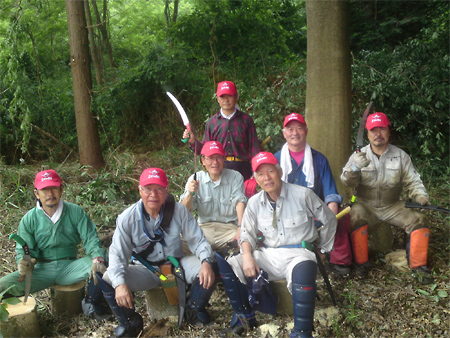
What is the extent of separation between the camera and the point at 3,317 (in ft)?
10.1

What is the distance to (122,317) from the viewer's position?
124 inches

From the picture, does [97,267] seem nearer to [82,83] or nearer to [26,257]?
[26,257]

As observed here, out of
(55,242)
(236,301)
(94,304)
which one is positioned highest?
(55,242)

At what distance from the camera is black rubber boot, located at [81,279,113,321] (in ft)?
11.4

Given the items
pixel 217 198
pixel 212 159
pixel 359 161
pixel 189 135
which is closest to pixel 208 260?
pixel 217 198

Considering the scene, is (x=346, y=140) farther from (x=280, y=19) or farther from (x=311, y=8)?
(x=280, y=19)

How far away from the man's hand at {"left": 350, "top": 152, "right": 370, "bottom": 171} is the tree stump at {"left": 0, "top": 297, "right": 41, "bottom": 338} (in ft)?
11.0

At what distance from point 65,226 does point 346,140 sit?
365 cm

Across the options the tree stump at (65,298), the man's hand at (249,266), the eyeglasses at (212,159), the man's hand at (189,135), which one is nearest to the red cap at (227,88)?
the man's hand at (189,135)

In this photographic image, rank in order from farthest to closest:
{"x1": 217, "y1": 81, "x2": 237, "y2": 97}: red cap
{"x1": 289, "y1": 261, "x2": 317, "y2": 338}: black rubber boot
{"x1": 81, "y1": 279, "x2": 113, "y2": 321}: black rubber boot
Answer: {"x1": 217, "y1": 81, "x2": 237, "y2": 97}: red cap, {"x1": 81, "y1": 279, "x2": 113, "y2": 321}: black rubber boot, {"x1": 289, "y1": 261, "x2": 317, "y2": 338}: black rubber boot

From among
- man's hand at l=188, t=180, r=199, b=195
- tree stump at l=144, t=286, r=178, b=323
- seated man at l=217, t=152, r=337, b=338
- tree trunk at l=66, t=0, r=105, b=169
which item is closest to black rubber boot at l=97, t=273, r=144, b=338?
tree stump at l=144, t=286, r=178, b=323

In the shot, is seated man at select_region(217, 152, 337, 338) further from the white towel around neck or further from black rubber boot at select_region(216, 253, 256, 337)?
A: the white towel around neck

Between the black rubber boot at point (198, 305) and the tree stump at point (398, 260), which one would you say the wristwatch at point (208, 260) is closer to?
the black rubber boot at point (198, 305)

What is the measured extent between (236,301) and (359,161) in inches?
77.5
